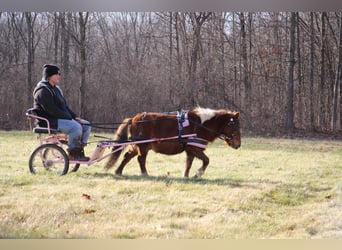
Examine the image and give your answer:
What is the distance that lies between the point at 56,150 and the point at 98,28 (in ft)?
3.44

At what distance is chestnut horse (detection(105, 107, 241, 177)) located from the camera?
4.34 meters

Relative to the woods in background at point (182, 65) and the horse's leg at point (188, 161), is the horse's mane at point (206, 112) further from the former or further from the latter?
the horse's leg at point (188, 161)

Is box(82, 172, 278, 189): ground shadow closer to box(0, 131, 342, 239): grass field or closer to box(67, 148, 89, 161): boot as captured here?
box(0, 131, 342, 239): grass field

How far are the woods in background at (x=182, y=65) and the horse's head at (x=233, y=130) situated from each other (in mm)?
82

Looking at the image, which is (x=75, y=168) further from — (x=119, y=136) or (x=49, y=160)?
(x=119, y=136)

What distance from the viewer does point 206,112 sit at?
4398mm

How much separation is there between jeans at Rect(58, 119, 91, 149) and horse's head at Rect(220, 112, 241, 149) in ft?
3.76

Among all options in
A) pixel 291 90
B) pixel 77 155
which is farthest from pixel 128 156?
pixel 291 90

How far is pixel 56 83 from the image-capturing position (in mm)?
4227

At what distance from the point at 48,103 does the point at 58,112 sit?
106 mm

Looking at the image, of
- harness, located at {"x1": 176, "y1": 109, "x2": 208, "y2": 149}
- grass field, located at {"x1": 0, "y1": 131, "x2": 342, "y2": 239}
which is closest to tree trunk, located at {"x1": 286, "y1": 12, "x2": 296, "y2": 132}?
grass field, located at {"x1": 0, "y1": 131, "x2": 342, "y2": 239}

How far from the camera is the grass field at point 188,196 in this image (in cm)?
372
